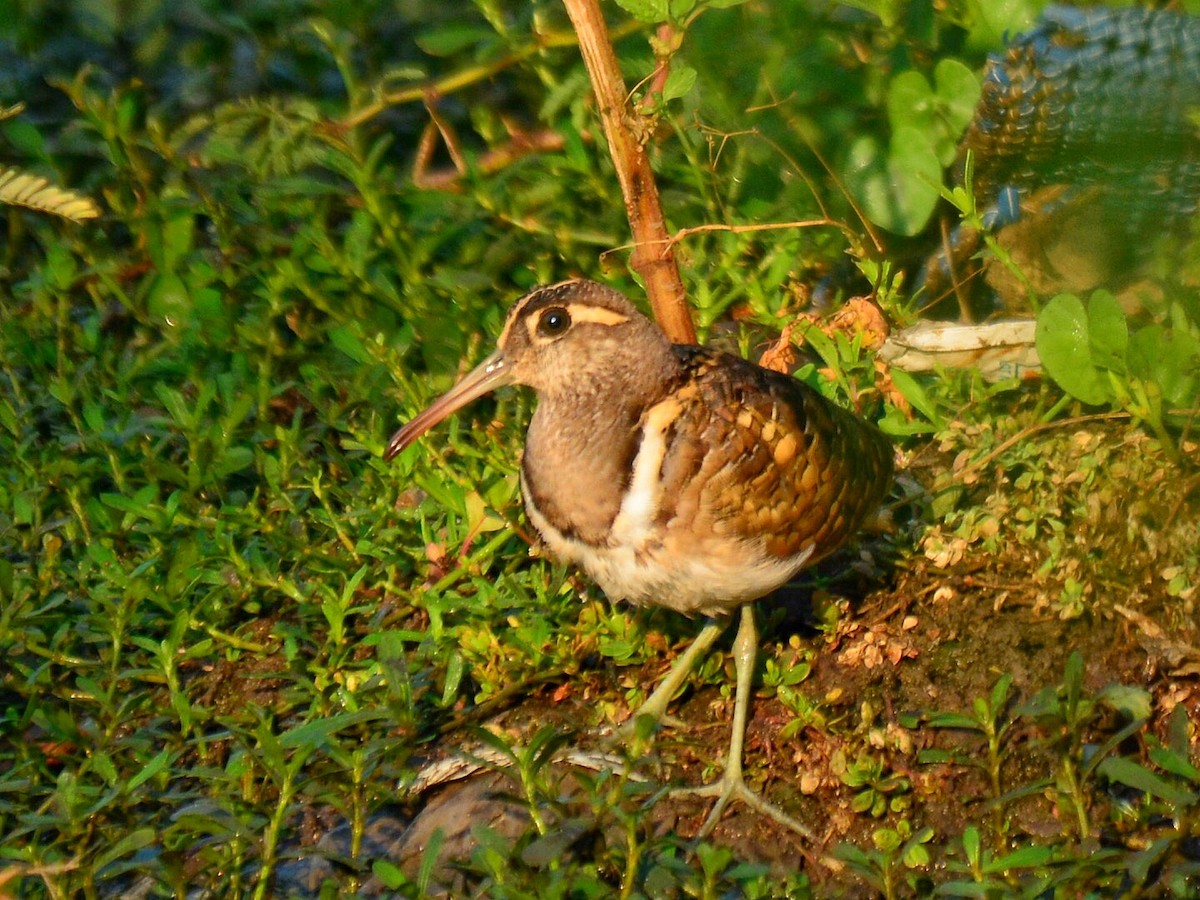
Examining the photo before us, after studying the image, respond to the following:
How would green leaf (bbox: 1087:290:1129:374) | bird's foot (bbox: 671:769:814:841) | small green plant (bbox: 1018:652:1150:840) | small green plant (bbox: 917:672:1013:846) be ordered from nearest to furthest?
small green plant (bbox: 1018:652:1150:840) → small green plant (bbox: 917:672:1013:846) → bird's foot (bbox: 671:769:814:841) → green leaf (bbox: 1087:290:1129:374)

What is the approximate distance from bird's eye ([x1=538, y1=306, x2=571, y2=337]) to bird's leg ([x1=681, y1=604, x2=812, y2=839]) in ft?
2.27

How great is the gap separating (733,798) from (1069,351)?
1200 mm

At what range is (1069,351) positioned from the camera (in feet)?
10.5

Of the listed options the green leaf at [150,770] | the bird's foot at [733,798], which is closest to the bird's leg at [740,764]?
the bird's foot at [733,798]

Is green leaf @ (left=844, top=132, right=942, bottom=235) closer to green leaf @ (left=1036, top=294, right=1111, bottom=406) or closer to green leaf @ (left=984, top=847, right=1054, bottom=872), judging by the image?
green leaf @ (left=1036, top=294, right=1111, bottom=406)

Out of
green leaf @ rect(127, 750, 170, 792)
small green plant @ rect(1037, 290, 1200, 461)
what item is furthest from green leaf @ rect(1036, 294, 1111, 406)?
green leaf @ rect(127, 750, 170, 792)

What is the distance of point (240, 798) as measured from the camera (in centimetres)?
292

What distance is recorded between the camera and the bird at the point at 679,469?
111 inches

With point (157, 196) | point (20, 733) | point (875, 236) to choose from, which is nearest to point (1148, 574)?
point (875, 236)

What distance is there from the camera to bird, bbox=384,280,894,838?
2.83m

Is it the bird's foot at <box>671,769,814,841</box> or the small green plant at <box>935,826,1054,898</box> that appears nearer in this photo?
the small green plant at <box>935,826,1054,898</box>

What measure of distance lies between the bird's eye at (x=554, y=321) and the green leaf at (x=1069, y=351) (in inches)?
40.5

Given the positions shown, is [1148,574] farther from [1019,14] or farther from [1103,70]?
[1103,70]

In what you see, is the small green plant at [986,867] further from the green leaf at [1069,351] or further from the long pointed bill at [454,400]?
the long pointed bill at [454,400]
